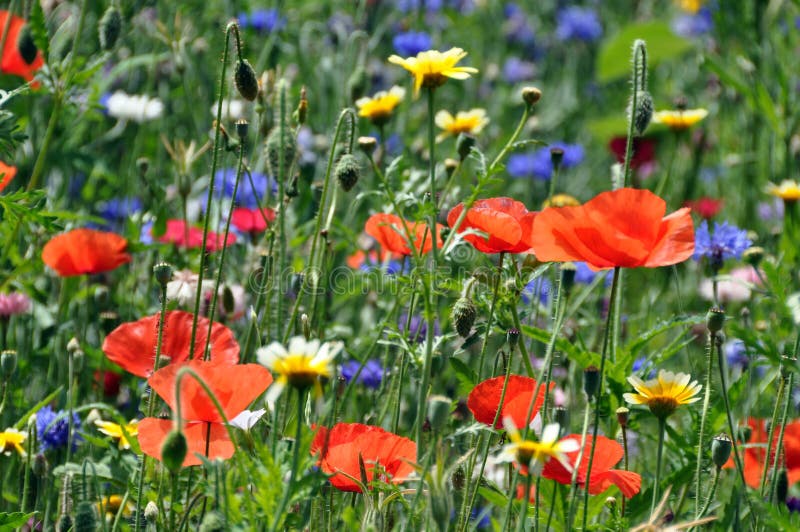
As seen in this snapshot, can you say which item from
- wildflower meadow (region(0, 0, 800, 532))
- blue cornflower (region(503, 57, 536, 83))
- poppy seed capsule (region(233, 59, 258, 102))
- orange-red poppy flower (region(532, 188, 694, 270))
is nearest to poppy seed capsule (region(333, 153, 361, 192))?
wildflower meadow (region(0, 0, 800, 532))

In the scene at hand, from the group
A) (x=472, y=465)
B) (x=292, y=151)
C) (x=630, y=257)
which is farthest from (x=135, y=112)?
(x=630, y=257)

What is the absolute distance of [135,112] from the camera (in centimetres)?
292

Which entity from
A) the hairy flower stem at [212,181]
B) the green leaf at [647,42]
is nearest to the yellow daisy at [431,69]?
the hairy flower stem at [212,181]

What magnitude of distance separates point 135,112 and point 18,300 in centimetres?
88

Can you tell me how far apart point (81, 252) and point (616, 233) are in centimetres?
112

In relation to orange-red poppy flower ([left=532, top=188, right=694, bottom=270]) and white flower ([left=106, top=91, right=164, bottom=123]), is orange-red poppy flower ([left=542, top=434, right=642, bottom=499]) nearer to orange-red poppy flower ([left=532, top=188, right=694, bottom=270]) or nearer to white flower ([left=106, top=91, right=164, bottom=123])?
orange-red poppy flower ([left=532, top=188, right=694, bottom=270])

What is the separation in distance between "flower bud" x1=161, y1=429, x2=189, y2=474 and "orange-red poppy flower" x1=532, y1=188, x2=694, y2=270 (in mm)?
518

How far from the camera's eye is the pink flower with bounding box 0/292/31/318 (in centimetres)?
215

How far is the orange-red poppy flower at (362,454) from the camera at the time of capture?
1397 millimetres

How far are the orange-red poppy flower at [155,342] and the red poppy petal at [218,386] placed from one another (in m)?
0.28

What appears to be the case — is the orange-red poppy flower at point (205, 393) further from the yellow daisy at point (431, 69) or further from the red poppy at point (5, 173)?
the red poppy at point (5, 173)

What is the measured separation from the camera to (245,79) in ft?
5.59

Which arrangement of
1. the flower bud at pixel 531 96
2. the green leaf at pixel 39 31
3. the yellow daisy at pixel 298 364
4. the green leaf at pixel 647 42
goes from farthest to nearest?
the green leaf at pixel 647 42, the green leaf at pixel 39 31, the flower bud at pixel 531 96, the yellow daisy at pixel 298 364

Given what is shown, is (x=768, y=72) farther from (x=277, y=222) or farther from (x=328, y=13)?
(x=277, y=222)
